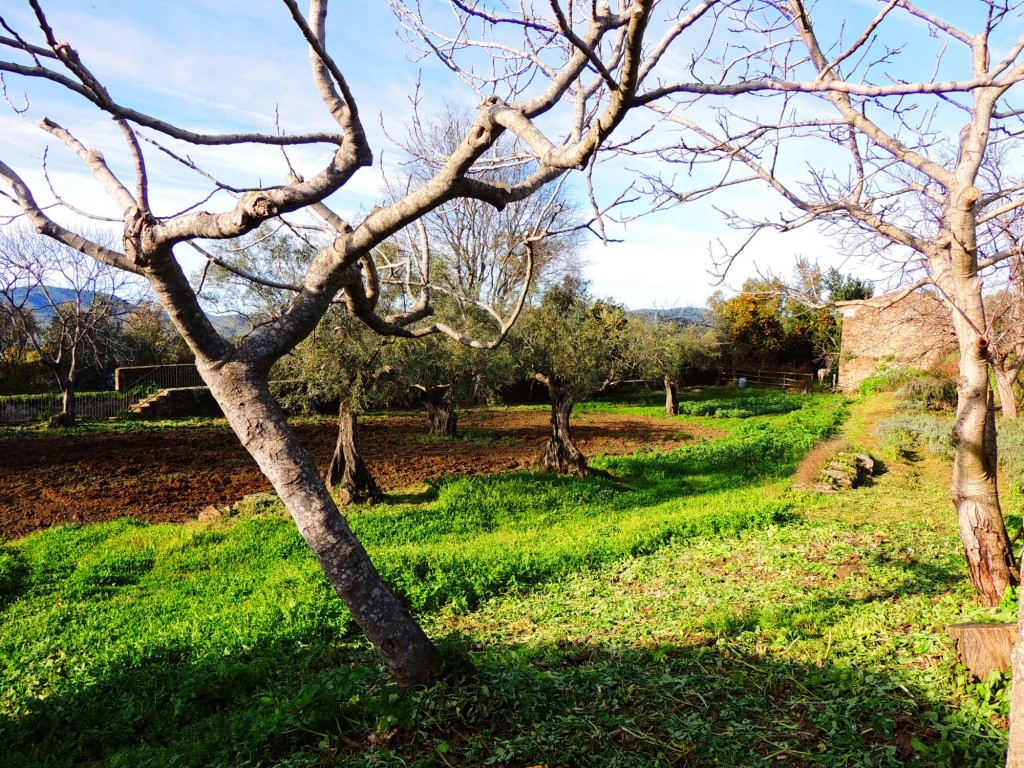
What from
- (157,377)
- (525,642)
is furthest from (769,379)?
(525,642)

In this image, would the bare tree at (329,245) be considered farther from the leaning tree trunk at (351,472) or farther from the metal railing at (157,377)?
the metal railing at (157,377)

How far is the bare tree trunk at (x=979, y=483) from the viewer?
5004 millimetres

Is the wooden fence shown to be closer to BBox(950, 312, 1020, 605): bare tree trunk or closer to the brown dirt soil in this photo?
the brown dirt soil

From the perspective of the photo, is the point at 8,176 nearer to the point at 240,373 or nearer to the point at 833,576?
the point at 240,373

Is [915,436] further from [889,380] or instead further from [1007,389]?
[889,380]

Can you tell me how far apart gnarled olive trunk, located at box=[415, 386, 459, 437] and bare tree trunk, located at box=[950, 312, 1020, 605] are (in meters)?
14.1

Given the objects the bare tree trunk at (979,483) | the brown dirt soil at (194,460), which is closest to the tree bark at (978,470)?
the bare tree trunk at (979,483)

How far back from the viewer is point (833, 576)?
621cm

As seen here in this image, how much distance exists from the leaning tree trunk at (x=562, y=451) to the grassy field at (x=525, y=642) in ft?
7.67

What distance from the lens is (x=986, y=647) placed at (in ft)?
12.4

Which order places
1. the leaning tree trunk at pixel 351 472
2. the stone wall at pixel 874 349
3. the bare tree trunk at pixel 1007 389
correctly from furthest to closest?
the stone wall at pixel 874 349, the bare tree trunk at pixel 1007 389, the leaning tree trunk at pixel 351 472

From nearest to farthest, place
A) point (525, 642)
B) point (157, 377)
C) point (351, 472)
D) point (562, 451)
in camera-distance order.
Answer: point (525, 642), point (351, 472), point (562, 451), point (157, 377)

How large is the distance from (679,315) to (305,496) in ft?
104

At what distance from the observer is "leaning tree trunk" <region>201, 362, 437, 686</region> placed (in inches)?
141
